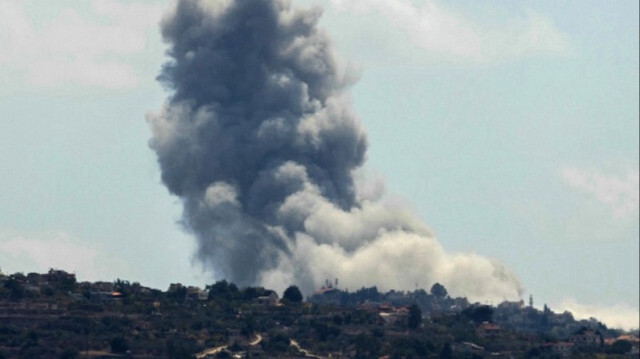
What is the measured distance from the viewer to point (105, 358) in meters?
198

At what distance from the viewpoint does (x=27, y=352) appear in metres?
197

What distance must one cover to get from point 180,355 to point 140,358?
151 inches

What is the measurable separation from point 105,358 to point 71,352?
133 inches

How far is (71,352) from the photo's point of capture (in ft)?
644

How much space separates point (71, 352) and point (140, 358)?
7015mm

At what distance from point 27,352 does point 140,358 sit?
10655mm

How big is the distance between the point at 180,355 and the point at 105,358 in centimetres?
705

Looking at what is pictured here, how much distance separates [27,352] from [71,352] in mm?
4166

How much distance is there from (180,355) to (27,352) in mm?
14230

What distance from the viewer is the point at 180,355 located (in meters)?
199
